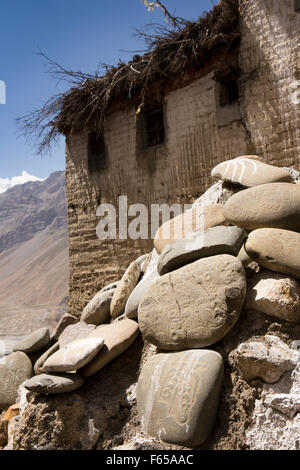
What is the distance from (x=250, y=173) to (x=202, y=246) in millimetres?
944

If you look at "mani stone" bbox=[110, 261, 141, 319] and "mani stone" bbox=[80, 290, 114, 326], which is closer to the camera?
"mani stone" bbox=[110, 261, 141, 319]

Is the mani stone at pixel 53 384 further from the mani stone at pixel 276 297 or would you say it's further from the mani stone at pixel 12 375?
the mani stone at pixel 12 375

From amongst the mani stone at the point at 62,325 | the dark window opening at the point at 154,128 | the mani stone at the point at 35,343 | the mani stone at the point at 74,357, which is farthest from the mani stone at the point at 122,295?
the dark window opening at the point at 154,128

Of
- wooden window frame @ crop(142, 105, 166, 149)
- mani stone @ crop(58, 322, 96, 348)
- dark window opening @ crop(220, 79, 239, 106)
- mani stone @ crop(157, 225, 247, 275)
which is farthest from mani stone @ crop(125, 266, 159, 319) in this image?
wooden window frame @ crop(142, 105, 166, 149)

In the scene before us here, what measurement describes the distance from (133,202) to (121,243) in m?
0.73

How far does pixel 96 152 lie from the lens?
7.44m

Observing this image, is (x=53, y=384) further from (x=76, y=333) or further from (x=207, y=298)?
(x=76, y=333)

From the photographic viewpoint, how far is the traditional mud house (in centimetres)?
520

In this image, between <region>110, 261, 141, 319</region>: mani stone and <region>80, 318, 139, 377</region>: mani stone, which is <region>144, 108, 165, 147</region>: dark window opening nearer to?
<region>110, 261, 141, 319</region>: mani stone

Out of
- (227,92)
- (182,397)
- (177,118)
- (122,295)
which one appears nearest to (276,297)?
(182,397)

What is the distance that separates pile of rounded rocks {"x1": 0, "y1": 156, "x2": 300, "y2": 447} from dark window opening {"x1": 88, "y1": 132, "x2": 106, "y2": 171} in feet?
14.7

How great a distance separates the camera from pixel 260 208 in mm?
2709

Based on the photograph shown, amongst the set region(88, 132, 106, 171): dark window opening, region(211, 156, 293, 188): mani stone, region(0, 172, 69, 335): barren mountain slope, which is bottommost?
region(0, 172, 69, 335): barren mountain slope
